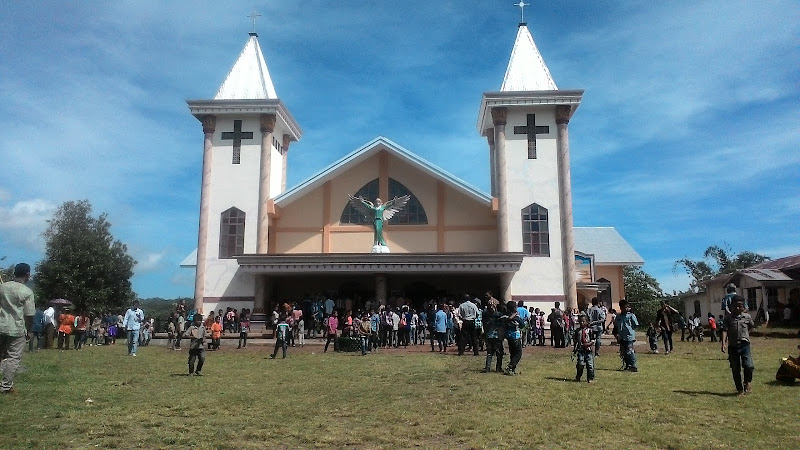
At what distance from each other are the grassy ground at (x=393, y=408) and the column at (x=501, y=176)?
42.0 feet

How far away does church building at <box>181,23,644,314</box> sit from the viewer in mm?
25906

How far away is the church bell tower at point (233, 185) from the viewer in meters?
26.5

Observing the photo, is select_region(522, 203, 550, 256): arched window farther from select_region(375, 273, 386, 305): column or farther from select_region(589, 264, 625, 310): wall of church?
select_region(589, 264, 625, 310): wall of church

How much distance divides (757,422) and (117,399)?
8817 mm

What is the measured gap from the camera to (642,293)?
48031 mm

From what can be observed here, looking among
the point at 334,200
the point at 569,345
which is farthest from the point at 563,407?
the point at 334,200

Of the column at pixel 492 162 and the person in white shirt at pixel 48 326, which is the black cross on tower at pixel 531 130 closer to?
the column at pixel 492 162

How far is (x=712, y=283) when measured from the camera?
3772 centimetres

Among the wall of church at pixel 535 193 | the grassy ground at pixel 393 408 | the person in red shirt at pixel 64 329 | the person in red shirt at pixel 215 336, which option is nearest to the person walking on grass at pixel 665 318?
the grassy ground at pixel 393 408

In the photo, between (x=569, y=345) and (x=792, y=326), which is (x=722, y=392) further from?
(x=792, y=326)

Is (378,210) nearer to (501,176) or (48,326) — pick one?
(501,176)

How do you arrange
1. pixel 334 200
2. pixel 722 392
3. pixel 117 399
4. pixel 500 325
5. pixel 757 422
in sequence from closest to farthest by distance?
pixel 757 422 → pixel 117 399 → pixel 722 392 → pixel 500 325 → pixel 334 200

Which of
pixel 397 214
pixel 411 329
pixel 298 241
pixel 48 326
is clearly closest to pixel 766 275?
pixel 397 214

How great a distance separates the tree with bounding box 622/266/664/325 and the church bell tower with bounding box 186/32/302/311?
96.7 feet
